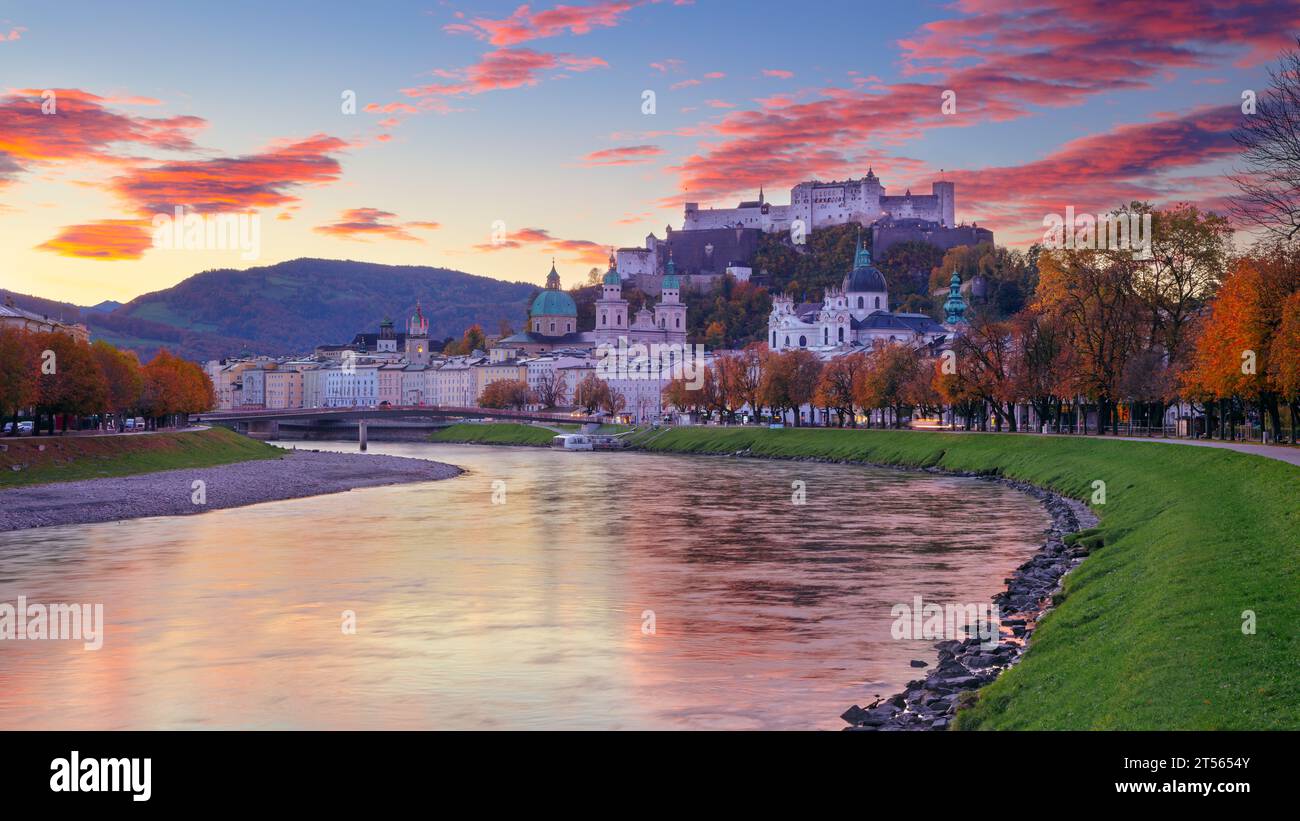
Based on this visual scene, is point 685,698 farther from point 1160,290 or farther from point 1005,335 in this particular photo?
point 1005,335

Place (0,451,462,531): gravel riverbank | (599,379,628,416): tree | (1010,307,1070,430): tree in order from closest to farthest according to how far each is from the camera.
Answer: (0,451,462,531): gravel riverbank → (1010,307,1070,430): tree → (599,379,628,416): tree

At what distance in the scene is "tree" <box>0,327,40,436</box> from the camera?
2413 inches

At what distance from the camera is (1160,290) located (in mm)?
68688

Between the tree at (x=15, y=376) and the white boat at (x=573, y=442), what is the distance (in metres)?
60.8

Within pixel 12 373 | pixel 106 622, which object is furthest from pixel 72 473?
pixel 106 622

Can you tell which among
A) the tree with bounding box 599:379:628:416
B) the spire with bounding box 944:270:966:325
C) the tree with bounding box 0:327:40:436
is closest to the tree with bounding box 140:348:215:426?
the tree with bounding box 0:327:40:436

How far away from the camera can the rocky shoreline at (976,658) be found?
1736 cm

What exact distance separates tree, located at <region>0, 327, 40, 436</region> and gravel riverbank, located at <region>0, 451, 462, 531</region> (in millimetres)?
5765

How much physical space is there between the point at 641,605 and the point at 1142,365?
42.5 metres

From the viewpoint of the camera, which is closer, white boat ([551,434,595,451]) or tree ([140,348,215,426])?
tree ([140,348,215,426])

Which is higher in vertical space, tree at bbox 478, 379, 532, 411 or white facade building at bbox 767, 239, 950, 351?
white facade building at bbox 767, 239, 950, 351

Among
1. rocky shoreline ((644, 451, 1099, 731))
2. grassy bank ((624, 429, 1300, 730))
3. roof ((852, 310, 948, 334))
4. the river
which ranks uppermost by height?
roof ((852, 310, 948, 334))

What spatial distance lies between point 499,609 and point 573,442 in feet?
313

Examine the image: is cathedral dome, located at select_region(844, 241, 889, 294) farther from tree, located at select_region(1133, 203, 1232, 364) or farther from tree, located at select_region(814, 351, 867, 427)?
tree, located at select_region(1133, 203, 1232, 364)
